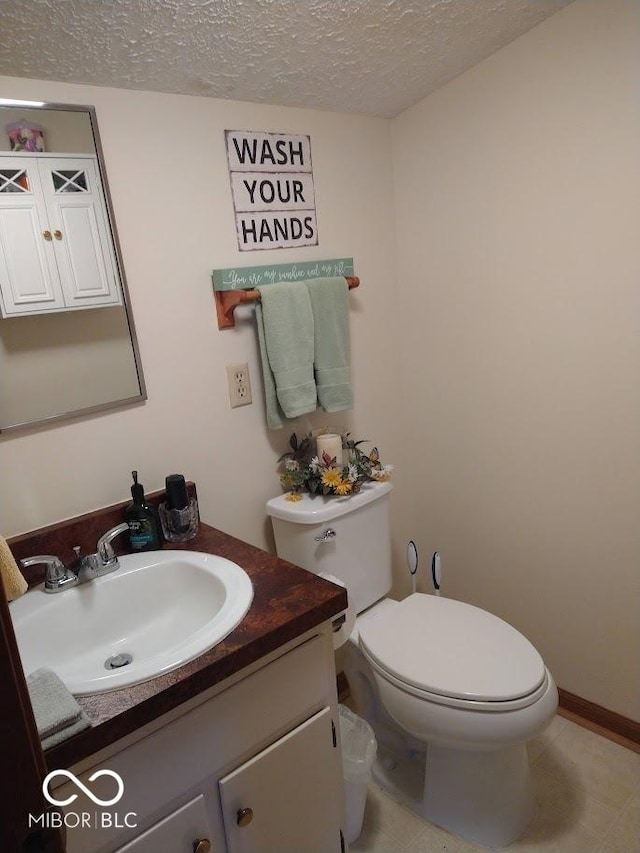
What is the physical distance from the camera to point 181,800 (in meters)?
0.89

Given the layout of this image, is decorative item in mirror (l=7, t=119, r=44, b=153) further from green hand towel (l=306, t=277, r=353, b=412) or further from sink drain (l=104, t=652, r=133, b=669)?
sink drain (l=104, t=652, r=133, b=669)

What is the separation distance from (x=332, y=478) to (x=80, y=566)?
68 centimetres

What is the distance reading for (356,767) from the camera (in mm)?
1360

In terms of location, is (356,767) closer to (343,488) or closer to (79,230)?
(343,488)

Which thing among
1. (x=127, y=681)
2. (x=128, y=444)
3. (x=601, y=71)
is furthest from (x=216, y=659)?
(x=601, y=71)

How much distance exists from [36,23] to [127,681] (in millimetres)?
1129

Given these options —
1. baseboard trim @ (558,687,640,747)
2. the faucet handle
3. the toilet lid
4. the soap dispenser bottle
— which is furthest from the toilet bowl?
the faucet handle

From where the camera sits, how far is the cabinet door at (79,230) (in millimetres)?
1167

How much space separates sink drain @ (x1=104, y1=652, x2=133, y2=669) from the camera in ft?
3.43

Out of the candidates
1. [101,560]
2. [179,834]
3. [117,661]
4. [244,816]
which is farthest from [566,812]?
[101,560]

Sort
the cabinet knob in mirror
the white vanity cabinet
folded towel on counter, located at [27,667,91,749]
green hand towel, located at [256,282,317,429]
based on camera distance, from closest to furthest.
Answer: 1. folded towel on counter, located at [27,667,91,749]
2. the white vanity cabinet
3. the cabinet knob in mirror
4. green hand towel, located at [256,282,317,429]

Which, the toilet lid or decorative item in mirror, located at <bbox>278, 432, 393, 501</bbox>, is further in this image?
decorative item in mirror, located at <bbox>278, 432, 393, 501</bbox>

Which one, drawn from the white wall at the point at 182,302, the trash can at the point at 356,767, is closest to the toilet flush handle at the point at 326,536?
the white wall at the point at 182,302

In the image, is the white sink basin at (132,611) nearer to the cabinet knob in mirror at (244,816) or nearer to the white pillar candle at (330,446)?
the cabinet knob in mirror at (244,816)
